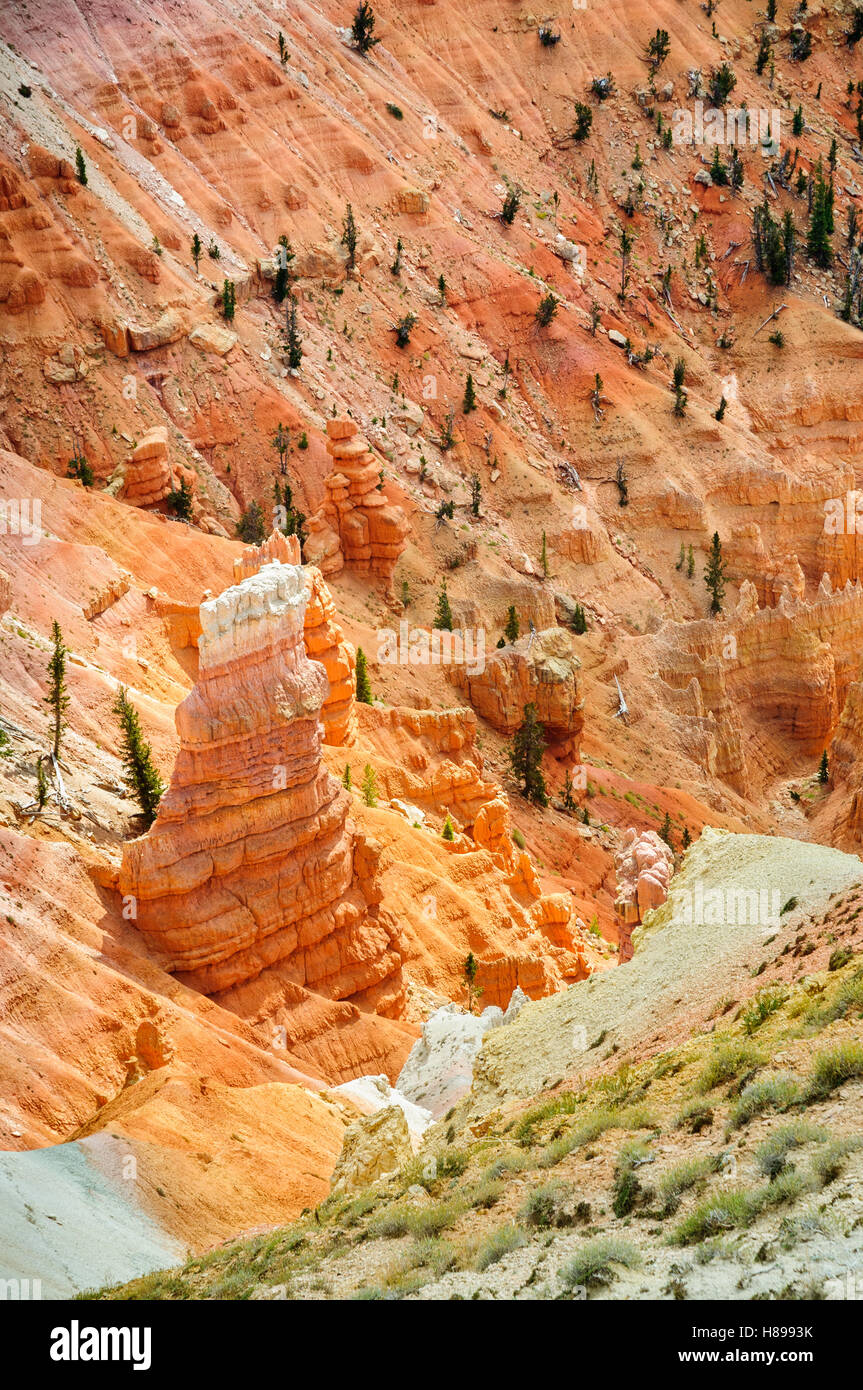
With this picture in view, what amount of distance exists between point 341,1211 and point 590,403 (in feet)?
209

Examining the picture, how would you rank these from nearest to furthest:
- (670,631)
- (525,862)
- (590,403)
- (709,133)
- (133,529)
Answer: (525,862)
(133,529)
(670,631)
(590,403)
(709,133)

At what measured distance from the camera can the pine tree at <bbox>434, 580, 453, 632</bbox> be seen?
59562 mm

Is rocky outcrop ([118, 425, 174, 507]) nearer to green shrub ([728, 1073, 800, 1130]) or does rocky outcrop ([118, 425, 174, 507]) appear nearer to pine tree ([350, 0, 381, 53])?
pine tree ([350, 0, 381, 53])

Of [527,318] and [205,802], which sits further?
[527,318]

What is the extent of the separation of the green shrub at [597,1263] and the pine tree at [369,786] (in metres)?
25.1

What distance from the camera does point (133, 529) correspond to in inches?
1949

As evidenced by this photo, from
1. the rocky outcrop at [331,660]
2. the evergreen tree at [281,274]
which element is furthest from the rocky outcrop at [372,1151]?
the evergreen tree at [281,274]

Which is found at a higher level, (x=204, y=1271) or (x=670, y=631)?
(x=670, y=631)

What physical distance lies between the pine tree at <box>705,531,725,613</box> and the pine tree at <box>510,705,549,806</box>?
21.5 metres

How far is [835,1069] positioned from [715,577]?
197 ft

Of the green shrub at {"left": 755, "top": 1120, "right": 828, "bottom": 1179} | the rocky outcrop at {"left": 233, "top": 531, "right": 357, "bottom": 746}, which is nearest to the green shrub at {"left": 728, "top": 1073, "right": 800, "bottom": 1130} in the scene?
the green shrub at {"left": 755, "top": 1120, "right": 828, "bottom": 1179}
